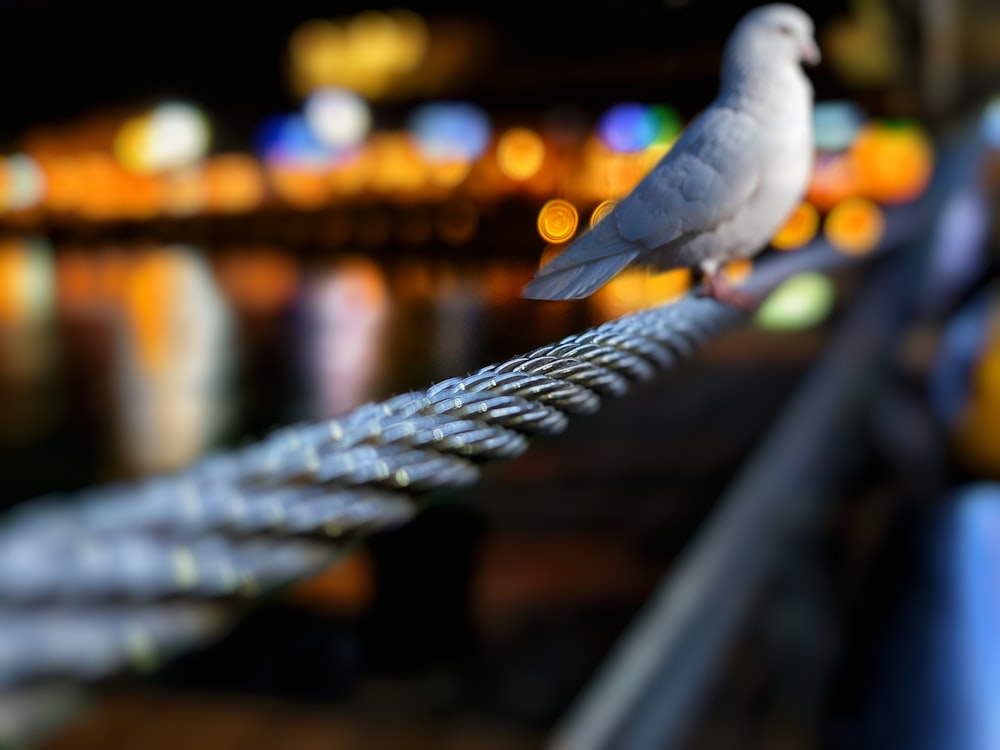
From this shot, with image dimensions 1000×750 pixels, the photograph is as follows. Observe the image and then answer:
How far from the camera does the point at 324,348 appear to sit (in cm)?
239

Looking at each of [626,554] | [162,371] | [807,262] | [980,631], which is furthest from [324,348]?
[807,262]

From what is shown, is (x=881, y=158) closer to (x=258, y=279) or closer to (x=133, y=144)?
(x=133, y=144)

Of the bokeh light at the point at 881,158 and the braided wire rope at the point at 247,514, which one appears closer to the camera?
the braided wire rope at the point at 247,514

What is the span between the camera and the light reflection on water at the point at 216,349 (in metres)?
0.24

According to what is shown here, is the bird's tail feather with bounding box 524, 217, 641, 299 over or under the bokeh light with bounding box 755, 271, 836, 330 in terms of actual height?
over

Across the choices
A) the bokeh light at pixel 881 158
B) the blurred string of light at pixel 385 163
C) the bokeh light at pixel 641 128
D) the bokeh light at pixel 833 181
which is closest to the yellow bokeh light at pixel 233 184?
the blurred string of light at pixel 385 163

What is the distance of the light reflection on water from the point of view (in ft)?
0.77

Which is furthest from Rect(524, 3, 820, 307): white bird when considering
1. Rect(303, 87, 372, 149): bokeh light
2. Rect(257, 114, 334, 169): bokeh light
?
Rect(257, 114, 334, 169): bokeh light

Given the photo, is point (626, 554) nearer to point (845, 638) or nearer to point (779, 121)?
point (845, 638)

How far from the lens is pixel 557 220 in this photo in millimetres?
260

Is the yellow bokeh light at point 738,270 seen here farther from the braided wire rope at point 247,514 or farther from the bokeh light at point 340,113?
the bokeh light at point 340,113

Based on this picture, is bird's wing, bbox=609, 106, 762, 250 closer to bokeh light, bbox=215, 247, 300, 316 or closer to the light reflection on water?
the light reflection on water

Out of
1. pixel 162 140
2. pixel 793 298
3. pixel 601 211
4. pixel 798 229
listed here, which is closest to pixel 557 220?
pixel 601 211

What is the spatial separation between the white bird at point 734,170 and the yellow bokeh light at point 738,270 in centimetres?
1
